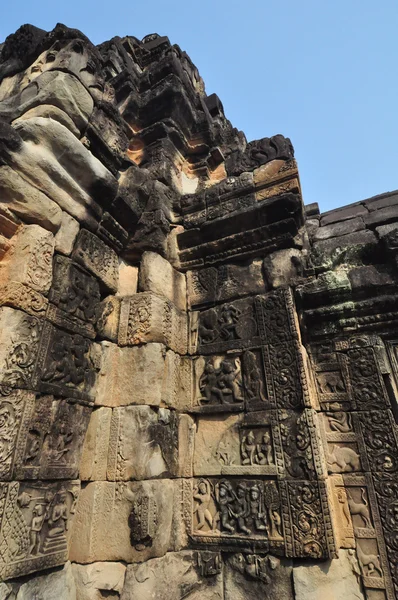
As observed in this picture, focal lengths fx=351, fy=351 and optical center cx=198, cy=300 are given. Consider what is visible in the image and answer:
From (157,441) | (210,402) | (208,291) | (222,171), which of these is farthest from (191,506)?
(222,171)

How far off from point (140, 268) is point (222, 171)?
273 cm

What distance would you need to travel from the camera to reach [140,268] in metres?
3.91

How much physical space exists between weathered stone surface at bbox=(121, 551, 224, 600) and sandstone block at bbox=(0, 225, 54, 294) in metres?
2.27

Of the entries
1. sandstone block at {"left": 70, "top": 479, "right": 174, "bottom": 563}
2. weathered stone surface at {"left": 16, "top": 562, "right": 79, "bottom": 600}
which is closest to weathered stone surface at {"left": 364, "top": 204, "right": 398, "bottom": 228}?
sandstone block at {"left": 70, "top": 479, "right": 174, "bottom": 563}

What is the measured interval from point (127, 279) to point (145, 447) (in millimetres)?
1765

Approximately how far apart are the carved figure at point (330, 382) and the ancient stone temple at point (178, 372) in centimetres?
2

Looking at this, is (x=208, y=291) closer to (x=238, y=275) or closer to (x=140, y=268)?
(x=238, y=275)

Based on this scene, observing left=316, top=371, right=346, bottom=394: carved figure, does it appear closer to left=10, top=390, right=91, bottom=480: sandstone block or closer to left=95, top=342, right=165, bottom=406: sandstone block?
left=95, top=342, right=165, bottom=406: sandstone block

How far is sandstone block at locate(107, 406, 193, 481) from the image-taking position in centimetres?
293

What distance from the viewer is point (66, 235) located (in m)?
3.09

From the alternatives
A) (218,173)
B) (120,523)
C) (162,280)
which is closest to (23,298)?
→ (162,280)

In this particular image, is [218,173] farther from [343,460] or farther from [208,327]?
[343,460]

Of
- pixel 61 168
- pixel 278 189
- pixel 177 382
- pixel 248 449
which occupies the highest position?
pixel 278 189

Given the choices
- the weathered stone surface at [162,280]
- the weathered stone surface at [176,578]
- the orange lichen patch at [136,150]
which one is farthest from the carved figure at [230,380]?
the orange lichen patch at [136,150]
